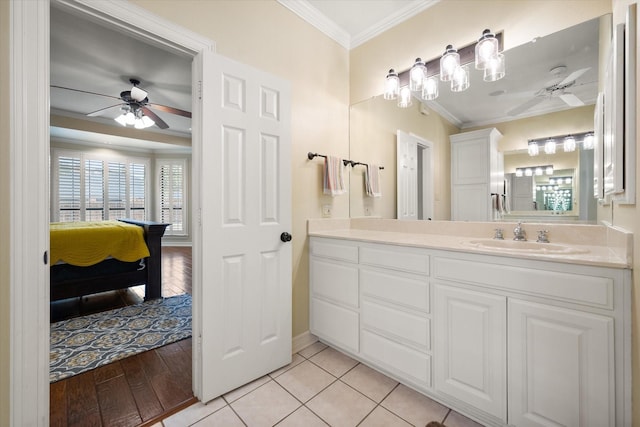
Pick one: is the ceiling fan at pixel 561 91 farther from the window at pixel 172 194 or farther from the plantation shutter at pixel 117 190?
the plantation shutter at pixel 117 190

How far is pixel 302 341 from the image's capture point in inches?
84.1

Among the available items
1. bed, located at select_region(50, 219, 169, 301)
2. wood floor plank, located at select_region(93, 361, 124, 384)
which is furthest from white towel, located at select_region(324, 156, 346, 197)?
bed, located at select_region(50, 219, 169, 301)

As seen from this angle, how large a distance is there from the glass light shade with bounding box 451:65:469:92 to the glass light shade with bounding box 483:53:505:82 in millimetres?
142

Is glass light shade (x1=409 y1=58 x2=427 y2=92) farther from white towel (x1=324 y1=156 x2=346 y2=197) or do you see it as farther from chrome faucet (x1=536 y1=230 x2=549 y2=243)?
chrome faucet (x1=536 y1=230 x2=549 y2=243)

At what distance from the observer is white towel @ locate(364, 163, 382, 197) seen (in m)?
2.48

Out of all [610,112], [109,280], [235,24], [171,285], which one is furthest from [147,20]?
[171,285]

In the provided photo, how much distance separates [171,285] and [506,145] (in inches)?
161

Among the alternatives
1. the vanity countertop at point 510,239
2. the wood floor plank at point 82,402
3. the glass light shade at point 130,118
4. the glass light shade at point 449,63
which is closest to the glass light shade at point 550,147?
the vanity countertop at point 510,239

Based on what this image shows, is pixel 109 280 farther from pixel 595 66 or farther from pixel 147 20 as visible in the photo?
pixel 595 66

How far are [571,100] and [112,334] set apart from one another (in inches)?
146

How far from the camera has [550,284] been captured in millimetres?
1120

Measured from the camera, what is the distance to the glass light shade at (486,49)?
162 cm

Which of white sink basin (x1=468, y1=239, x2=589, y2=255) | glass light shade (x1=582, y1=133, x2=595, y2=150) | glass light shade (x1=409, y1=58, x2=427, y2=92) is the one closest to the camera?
white sink basin (x1=468, y1=239, x2=589, y2=255)

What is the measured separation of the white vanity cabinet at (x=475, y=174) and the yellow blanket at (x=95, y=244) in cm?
323
